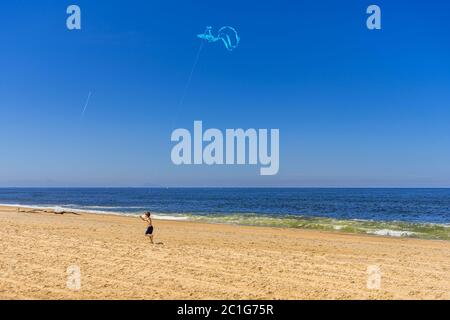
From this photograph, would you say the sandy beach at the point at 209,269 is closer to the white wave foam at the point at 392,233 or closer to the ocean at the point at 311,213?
the white wave foam at the point at 392,233

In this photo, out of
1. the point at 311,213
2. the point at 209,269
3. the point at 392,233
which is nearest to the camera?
the point at 209,269

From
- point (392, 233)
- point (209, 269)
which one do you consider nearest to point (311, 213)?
point (392, 233)

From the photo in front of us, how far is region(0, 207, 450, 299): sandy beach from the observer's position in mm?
10906

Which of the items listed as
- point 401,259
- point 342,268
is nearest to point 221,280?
point 342,268

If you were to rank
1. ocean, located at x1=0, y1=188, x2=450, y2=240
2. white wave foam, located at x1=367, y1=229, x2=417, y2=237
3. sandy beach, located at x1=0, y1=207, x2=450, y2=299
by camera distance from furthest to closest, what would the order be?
1. ocean, located at x1=0, y1=188, x2=450, y2=240
2. white wave foam, located at x1=367, y1=229, x2=417, y2=237
3. sandy beach, located at x1=0, y1=207, x2=450, y2=299

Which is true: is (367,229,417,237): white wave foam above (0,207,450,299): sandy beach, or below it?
below

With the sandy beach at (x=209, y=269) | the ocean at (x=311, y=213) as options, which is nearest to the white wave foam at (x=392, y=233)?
the ocean at (x=311, y=213)

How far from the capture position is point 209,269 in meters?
13.5

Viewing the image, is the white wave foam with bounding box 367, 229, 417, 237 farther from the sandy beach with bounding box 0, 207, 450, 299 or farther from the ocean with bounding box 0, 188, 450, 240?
the sandy beach with bounding box 0, 207, 450, 299

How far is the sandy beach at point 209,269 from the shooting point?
1091 cm

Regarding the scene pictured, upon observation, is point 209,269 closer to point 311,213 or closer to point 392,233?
point 392,233

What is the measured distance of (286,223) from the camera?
3619cm

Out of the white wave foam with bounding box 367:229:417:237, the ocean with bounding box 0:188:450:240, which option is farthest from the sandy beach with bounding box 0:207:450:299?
the ocean with bounding box 0:188:450:240
